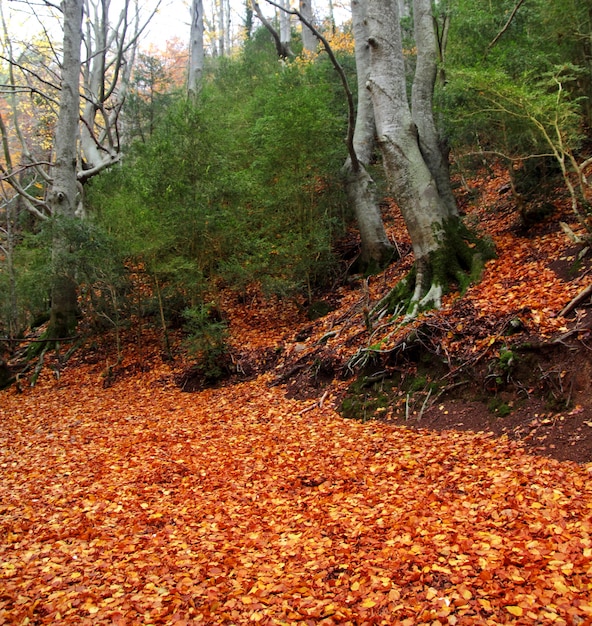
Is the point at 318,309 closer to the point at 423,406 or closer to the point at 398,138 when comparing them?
the point at 398,138

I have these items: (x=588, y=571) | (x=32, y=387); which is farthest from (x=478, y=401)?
(x=32, y=387)

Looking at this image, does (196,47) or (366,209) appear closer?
(366,209)

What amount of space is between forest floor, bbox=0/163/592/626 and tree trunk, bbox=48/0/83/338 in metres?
3.76

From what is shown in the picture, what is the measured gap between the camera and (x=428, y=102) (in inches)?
305

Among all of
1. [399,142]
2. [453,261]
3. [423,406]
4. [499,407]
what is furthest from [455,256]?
Result: [499,407]

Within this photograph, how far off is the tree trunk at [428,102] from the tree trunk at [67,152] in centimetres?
835

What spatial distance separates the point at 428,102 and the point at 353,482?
6213mm

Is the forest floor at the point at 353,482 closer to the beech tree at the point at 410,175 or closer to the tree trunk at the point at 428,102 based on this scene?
the beech tree at the point at 410,175

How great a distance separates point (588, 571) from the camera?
8.20ft

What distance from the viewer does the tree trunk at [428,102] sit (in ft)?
24.7

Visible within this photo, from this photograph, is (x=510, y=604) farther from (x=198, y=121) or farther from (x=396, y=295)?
(x=198, y=121)

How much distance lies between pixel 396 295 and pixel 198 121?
6.08 meters

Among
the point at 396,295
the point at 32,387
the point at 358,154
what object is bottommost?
the point at 32,387

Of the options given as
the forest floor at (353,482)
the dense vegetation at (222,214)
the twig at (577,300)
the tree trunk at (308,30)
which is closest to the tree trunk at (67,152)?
the dense vegetation at (222,214)
